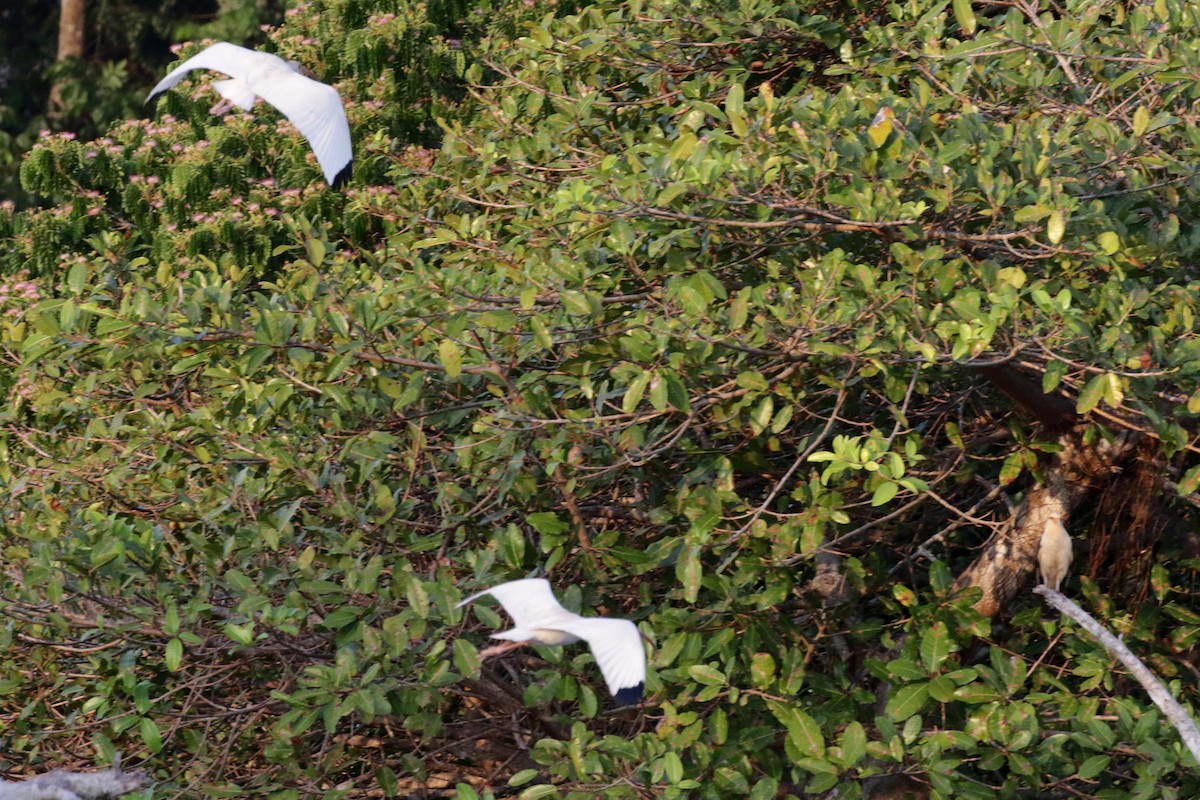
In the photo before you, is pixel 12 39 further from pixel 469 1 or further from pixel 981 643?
pixel 981 643

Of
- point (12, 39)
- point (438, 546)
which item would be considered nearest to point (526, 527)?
point (438, 546)

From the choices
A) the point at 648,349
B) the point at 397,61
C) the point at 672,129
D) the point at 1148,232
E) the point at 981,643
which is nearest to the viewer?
the point at 648,349

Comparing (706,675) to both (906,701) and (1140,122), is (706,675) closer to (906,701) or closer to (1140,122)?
(906,701)

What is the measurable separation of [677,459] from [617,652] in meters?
0.82

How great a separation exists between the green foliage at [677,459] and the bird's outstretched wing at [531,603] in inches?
4.2

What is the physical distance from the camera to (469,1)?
21.9ft

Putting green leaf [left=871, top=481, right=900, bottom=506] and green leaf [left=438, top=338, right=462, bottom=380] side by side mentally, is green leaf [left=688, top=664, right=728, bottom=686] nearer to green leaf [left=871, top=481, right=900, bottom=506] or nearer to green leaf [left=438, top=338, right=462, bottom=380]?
green leaf [left=871, top=481, right=900, bottom=506]

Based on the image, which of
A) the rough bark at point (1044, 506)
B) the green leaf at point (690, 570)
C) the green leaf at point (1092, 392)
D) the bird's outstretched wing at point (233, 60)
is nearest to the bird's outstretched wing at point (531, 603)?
the green leaf at point (690, 570)

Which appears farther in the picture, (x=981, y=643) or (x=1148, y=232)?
(x=981, y=643)

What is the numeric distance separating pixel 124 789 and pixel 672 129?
216cm

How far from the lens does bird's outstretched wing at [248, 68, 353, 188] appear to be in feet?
11.2

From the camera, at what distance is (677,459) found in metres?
3.35

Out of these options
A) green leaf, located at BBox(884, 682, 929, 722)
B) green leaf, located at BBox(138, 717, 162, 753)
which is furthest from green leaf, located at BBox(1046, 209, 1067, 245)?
green leaf, located at BBox(138, 717, 162, 753)

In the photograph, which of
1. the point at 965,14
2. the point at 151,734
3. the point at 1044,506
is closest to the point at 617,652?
the point at 151,734
